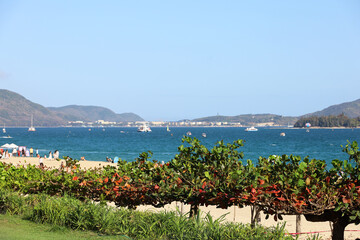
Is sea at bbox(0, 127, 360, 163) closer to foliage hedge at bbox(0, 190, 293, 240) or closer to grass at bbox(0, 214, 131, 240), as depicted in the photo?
foliage hedge at bbox(0, 190, 293, 240)

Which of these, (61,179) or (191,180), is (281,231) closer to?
(191,180)

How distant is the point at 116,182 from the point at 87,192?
3.19 ft

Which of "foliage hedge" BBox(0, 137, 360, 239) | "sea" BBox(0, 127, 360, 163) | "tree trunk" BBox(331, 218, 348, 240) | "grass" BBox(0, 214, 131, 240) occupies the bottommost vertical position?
"sea" BBox(0, 127, 360, 163)

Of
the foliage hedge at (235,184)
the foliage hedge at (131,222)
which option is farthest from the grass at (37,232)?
the foliage hedge at (235,184)

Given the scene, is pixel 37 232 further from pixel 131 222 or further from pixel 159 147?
pixel 159 147

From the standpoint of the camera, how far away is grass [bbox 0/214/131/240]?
622 centimetres

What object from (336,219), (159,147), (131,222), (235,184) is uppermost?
(235,184)

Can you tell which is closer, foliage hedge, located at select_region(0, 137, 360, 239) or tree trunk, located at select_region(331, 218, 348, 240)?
foliage hedge, located at select_region(0, 137, 360, 239)

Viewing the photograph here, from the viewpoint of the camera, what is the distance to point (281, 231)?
566 cm

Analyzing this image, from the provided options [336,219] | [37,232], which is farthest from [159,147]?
[336,219]

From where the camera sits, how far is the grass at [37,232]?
622 centimetres

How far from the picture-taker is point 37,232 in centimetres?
659

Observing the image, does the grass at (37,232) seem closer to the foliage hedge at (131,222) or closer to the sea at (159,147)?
the foliage hedge at (131,222)

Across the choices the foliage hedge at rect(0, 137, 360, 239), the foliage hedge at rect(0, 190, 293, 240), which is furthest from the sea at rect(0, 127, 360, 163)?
the foliage hedge at rect(0, 190, 293, 240)
